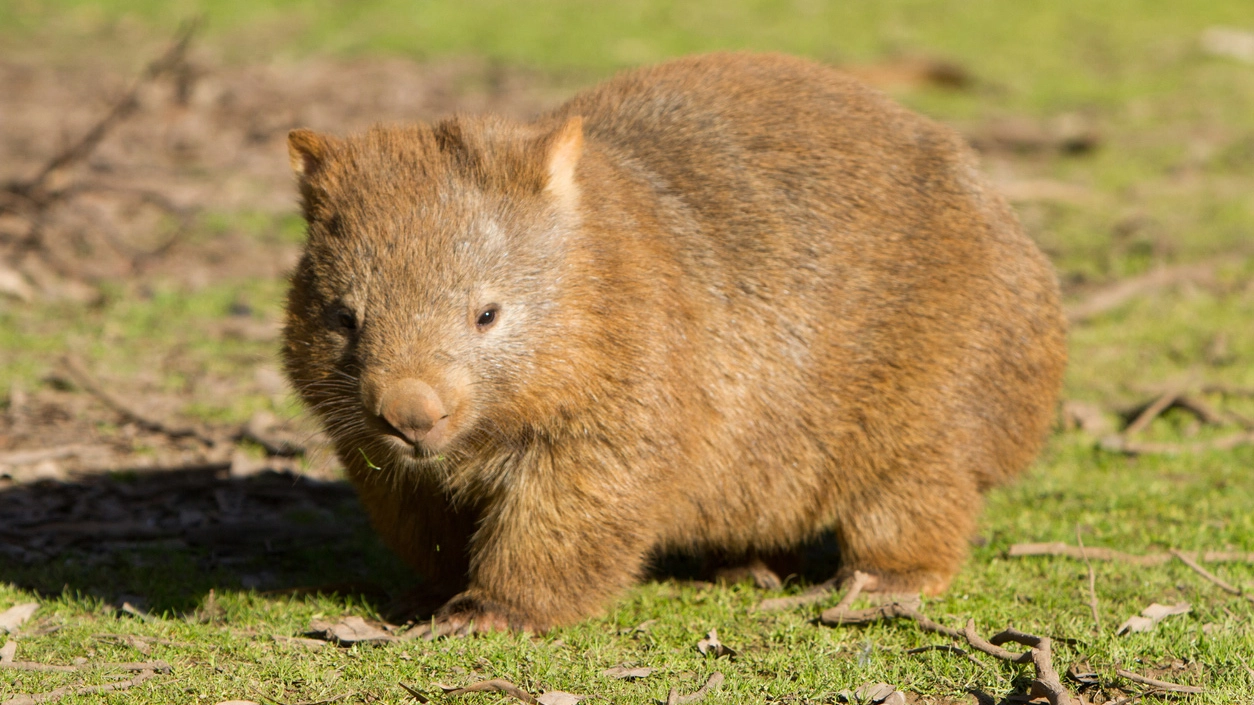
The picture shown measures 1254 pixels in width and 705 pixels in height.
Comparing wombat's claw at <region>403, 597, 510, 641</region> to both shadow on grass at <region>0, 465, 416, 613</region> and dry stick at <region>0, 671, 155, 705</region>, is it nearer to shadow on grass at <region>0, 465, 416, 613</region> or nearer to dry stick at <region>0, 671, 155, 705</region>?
shadow on grass at <region>0, 465, 416, 613</region>

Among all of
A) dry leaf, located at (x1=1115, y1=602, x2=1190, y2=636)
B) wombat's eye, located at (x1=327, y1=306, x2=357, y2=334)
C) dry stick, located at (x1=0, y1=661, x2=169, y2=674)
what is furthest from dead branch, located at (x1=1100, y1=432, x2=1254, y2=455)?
dry stick, located at (x1=0, y1=661, x2=169, y2=674)

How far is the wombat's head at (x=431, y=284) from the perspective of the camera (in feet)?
12.5

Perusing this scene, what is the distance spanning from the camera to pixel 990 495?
5766mm

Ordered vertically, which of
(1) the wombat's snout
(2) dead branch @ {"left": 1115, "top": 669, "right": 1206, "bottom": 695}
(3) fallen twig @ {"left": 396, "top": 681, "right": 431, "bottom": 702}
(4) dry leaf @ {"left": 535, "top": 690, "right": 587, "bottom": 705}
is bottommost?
(4) dry leaf @ {"left": 535, "top": 690, "right": 587, "bottom": 705}

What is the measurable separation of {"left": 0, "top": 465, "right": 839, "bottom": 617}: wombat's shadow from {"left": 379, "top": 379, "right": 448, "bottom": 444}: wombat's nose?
1072 mm

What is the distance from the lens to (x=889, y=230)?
4812 millimetres

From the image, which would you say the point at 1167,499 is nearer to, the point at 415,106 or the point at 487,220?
the point at 487,220

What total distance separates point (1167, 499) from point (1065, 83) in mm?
9454

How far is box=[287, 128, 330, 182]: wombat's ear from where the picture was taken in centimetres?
420

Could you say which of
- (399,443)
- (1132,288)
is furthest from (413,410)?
(1132,288)

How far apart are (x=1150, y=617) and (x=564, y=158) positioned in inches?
95.5

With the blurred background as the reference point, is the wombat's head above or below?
above

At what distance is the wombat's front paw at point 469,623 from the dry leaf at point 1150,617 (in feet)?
6.27

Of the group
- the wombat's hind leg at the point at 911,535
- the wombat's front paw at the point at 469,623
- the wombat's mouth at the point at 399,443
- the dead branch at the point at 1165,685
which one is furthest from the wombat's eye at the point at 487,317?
the dead branch at the point at 1165,685
